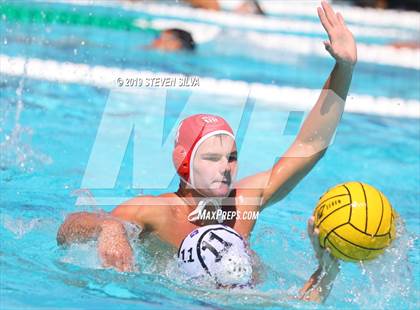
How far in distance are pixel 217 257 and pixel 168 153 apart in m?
3.26

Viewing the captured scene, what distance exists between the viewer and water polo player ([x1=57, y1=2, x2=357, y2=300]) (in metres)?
3.83

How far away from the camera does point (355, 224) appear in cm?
364

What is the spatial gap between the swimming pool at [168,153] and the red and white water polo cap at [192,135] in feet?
1.36

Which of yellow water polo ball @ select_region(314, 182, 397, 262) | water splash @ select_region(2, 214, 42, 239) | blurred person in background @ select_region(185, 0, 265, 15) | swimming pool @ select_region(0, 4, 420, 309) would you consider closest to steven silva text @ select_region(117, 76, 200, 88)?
swimming pool @ select_region(0, 4, 420, 309)

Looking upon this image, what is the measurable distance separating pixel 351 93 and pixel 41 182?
13.1 feet

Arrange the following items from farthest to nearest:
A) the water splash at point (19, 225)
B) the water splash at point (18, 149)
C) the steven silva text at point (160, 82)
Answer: the steven silva text at point (160, 82) < the water splash at point (18, 149) < the water splash at point (19, 225)

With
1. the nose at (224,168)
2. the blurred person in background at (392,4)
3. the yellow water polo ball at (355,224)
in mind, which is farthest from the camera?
the blurred person in background at (392,4)

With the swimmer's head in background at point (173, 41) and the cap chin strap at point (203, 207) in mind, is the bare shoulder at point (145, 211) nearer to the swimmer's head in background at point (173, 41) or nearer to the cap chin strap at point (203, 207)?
the cap chin strap at point (203, 207)

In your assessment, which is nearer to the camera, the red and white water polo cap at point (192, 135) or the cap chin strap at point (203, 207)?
the red and white water polo cap at point (192, 135)

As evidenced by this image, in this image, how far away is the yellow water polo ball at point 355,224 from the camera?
3.63 metres

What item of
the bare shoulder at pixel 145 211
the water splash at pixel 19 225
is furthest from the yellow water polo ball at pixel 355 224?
the water splash at pixel 19 225

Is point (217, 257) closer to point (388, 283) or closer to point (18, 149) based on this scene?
point (388, 283)

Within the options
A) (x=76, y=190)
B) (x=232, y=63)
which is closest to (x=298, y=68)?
(x=232, y=63)

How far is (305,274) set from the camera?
15.0 ft
